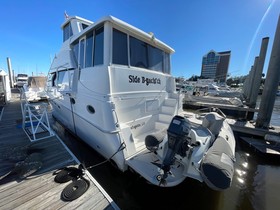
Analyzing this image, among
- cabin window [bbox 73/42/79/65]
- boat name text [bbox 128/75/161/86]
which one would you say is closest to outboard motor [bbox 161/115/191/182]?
boat name text [bbox 128/75/161/86]

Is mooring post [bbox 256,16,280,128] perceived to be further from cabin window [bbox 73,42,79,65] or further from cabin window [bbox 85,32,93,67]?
cabin window [bbox 73,42,79,65]

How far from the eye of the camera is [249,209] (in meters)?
2.41

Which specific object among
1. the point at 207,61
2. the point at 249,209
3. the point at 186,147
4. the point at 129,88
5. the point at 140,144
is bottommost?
the point at 249,209

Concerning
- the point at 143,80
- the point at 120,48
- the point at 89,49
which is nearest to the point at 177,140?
the point at 143,80

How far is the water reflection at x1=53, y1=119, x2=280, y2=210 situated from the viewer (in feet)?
7.98

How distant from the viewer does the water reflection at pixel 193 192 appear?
243 cm

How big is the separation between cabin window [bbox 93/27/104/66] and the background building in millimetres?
55673

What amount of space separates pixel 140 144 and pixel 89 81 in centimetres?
181

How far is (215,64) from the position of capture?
2052 inches

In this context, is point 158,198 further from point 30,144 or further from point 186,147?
point 30,144

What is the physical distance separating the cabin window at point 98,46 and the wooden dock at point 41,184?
2212mm

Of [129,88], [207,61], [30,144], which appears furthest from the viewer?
[207,61]

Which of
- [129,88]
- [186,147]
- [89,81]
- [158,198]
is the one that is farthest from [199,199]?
[89,81]

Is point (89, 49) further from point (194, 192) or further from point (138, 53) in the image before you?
point (194, 192)
